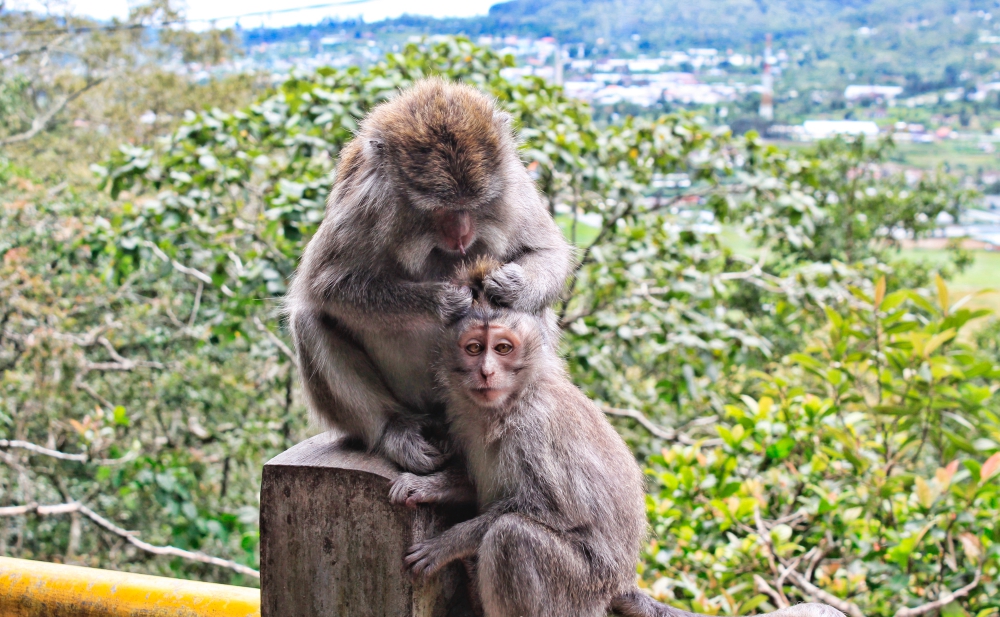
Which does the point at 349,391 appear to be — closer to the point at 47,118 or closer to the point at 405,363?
the point at 405,363

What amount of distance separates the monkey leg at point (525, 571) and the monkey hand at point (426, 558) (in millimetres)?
118

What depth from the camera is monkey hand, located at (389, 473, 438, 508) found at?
197 centimetres

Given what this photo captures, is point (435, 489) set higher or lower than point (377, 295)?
lower

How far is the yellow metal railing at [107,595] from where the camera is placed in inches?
96.7

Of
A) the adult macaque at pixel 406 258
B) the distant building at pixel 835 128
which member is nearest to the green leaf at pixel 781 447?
the adult macaque at pixel 406 258

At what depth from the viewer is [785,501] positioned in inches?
163

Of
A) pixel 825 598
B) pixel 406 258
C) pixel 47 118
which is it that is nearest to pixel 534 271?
pixel 406 258

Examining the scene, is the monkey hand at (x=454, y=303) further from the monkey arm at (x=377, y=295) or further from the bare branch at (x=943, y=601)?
the bare branch at (x=943, y=601)

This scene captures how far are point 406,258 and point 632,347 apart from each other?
2.85 meters

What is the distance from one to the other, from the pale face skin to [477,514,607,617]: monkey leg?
1.10ft

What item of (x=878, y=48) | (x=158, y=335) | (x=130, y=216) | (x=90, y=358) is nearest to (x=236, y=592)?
(x=130, y=216)

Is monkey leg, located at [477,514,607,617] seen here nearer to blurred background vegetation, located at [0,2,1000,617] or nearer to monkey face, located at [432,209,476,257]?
monkey face, located at [432,209,476,257]

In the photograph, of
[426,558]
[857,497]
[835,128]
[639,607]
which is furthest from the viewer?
[835,128]

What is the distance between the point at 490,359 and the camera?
2.19 meters
